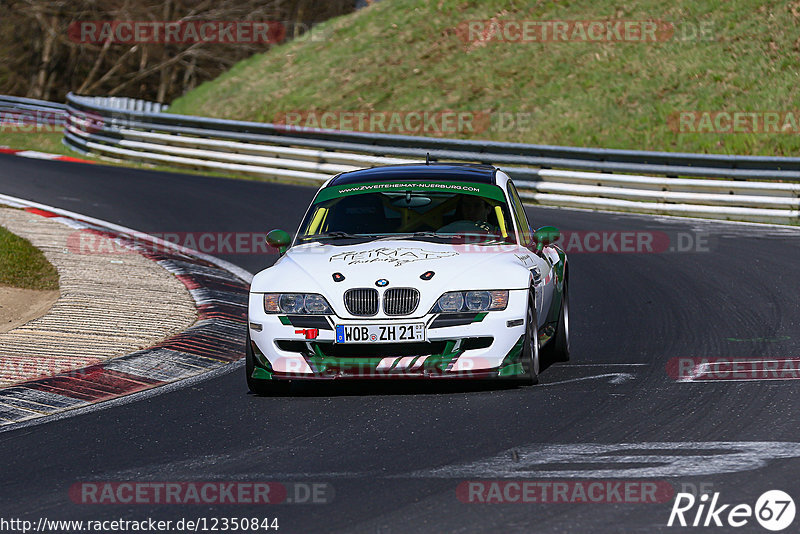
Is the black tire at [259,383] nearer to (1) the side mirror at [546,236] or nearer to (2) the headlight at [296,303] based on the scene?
(2) the headlight at [296,303]

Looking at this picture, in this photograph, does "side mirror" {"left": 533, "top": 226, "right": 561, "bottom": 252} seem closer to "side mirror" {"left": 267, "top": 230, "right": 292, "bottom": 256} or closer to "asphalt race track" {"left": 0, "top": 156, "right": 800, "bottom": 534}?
"asphalt race track" {"left": 0, "top": 156, "right": 800, "bottom": 534}

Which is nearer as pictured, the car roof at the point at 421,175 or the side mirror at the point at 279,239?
the side mirror at the point at 279,239

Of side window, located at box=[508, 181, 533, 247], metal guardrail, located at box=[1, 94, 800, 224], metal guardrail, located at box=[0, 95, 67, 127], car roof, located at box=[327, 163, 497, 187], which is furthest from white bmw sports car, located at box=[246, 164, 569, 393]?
metal guardrail, located at box=[0, 95, 67, 127]

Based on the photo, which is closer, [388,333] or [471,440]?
[471,440]

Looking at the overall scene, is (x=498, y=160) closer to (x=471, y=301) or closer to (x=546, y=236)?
(x=546, y=236)

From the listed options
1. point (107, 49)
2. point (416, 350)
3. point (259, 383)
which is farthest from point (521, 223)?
point (107, 49)

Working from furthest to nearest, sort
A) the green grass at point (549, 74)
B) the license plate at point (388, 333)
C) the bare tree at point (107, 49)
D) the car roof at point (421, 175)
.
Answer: the bare tree at point (107, 49)
the green grass at point (549, 74)
the car roof at point (421, 175)
the license plate at point (388, 333)

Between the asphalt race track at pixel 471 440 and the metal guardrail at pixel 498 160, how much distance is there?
855cm

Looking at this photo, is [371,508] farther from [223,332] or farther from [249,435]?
[223,332]

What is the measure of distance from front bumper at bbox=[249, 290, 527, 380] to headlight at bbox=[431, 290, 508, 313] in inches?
1.7

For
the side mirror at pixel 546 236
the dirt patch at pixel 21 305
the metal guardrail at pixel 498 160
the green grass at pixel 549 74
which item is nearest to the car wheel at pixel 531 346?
the side mirror at pixel 546 236

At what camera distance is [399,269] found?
8062mm

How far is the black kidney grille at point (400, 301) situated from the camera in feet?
26.0

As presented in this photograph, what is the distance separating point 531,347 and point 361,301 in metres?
1.13
